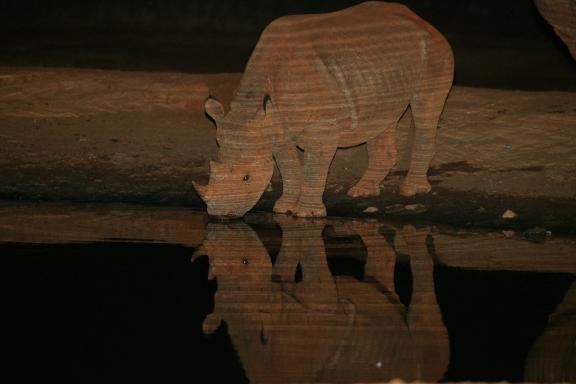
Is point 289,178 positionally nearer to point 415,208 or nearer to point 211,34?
point 415,208

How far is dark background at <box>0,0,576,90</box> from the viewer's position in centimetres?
1359

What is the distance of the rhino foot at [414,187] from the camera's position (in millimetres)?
9742

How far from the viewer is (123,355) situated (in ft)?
20.4

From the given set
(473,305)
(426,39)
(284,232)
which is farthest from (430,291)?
(426,39)

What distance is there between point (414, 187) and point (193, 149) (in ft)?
7.30

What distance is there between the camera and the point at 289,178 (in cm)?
919

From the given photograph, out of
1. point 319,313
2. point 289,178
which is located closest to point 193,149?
point 289,178

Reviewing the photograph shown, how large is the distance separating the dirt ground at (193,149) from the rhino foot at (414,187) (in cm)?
7

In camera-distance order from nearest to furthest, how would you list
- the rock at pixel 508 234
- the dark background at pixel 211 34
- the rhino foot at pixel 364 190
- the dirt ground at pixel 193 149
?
1. the rock at pixel 508 234
2. the dirt ground at pixel 193 149
3. the rhino foot at pixel 364 190
4. the dark background at pixel 211 34

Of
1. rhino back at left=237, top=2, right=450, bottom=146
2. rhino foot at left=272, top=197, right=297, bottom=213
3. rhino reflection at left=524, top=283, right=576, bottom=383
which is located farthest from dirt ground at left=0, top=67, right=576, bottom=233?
rhino reflection at left=524, top=283, right=576, bottom=383

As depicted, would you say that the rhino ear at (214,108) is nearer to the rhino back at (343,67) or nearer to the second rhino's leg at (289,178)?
the rhino back at (343,67)

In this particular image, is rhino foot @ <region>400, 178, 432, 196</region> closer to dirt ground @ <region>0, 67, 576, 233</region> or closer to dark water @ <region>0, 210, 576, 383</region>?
dirt ground @ <region>0, 67, 576, 233</region>

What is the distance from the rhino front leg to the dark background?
14.2 ft

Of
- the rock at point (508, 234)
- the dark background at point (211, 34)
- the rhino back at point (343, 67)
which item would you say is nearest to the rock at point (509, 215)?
the rock at point (508, 234)
